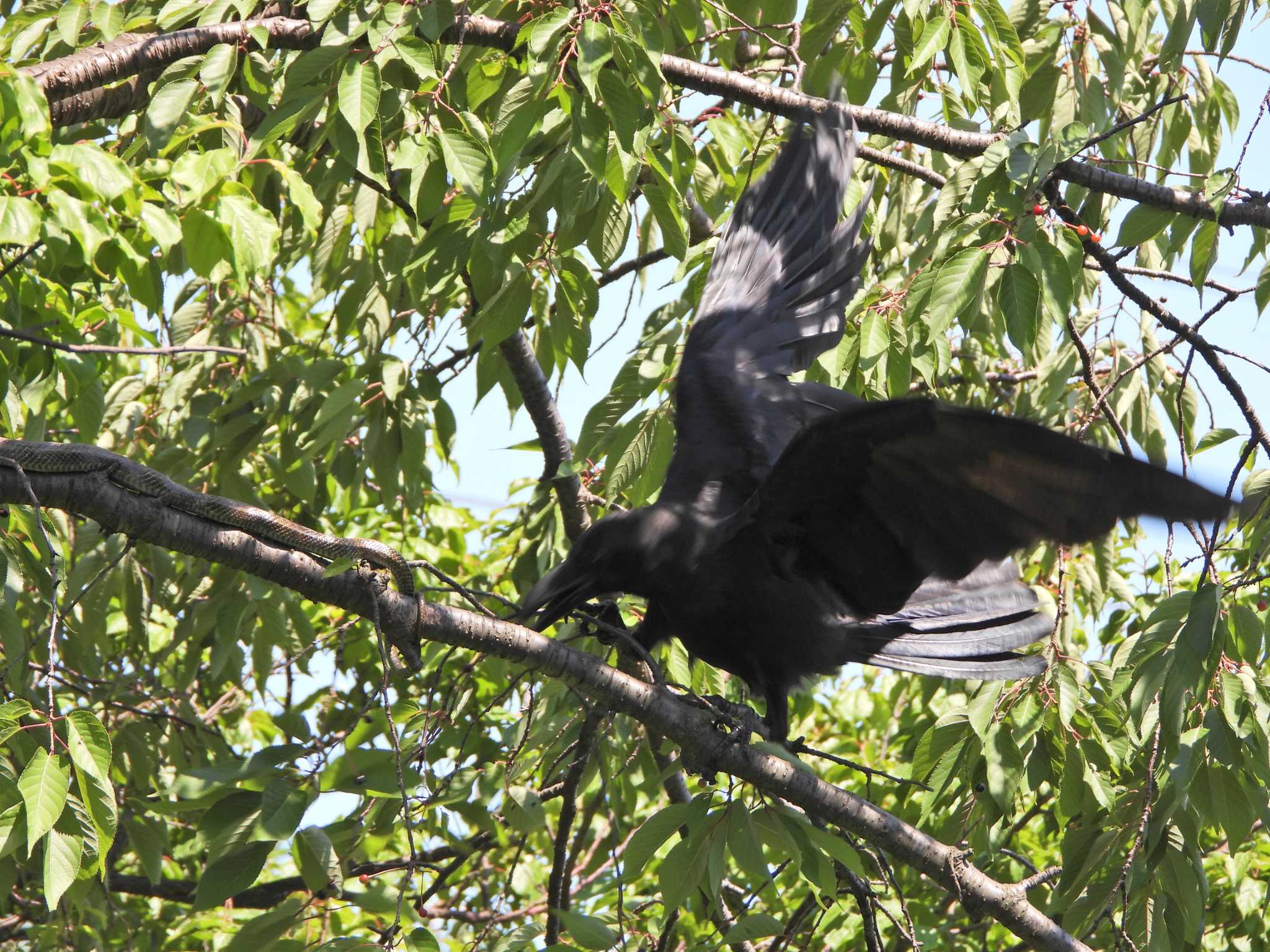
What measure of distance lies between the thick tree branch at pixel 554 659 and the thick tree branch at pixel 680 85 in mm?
1093

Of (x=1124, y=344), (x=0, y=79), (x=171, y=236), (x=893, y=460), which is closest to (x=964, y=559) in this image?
(x=893, y=460)

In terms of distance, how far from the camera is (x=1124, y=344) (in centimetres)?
361

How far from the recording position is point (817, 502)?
111 inches

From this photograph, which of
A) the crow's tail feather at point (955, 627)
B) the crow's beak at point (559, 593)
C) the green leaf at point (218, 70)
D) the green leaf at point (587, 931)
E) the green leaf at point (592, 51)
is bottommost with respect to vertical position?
the green leaf at point (587, 931)

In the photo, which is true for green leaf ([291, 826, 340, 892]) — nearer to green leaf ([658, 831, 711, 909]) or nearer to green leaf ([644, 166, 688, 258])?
green leaf ([658, 831, 711, 909])

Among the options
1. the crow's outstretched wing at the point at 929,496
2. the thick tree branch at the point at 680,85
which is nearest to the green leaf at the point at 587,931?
the crow's outstretched wing at the point at 929,496

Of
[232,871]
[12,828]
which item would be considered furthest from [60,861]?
[232,871]

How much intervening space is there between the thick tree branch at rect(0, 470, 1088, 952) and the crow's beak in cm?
40

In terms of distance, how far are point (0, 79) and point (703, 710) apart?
5.16 ft

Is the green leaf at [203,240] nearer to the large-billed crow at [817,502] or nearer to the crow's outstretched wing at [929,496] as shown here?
the large-billed crow at [817,502]

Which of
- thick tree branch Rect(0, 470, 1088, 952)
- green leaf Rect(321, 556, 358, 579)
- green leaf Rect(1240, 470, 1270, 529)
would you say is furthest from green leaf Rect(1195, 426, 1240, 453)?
green leaf Rect(321, 556, 358, 579)

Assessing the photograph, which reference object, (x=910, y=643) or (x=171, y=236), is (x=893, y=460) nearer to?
(x=910, y=643)

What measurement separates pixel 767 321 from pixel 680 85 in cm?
87

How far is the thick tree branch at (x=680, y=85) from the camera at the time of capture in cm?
253
